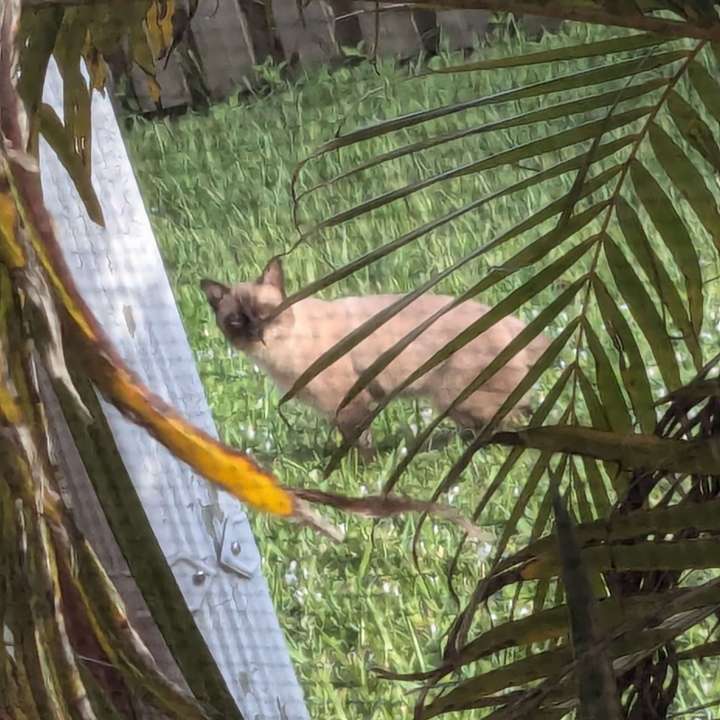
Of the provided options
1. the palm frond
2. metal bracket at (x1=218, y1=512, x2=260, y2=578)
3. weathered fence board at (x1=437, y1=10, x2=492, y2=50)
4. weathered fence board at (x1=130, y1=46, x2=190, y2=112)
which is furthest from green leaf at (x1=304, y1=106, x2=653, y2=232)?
metal bracket at (x1=218, y1=512, x2=260, y2=578)

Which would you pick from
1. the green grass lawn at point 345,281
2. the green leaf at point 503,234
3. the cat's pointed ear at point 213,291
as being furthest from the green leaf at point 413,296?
the cat's pointed ear at point 213,291

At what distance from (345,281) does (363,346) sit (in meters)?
0.06

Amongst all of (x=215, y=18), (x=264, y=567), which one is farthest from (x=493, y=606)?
(x=215, y=18)

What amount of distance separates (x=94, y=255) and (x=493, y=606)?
417mm

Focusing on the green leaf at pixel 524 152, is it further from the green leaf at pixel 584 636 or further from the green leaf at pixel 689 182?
the green leaf at pixel 584 636

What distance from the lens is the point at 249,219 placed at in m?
0.68

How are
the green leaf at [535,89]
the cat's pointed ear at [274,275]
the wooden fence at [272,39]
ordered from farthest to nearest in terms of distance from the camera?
the cat's pointed ear at [274,275], the wooden fence at [272,39], the green leaf at [535,89]

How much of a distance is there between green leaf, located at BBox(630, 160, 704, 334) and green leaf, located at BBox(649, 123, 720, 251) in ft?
0.04

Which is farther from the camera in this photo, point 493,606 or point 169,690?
point 493,606

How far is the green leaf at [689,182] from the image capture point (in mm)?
506

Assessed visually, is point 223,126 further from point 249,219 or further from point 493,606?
point 493,606

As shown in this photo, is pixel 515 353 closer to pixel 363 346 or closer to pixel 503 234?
pixel 503 234

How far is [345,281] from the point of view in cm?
68

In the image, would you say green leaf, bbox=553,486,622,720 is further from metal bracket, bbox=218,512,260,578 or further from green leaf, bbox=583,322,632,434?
metal bracket, bbox=218,512,260,578
